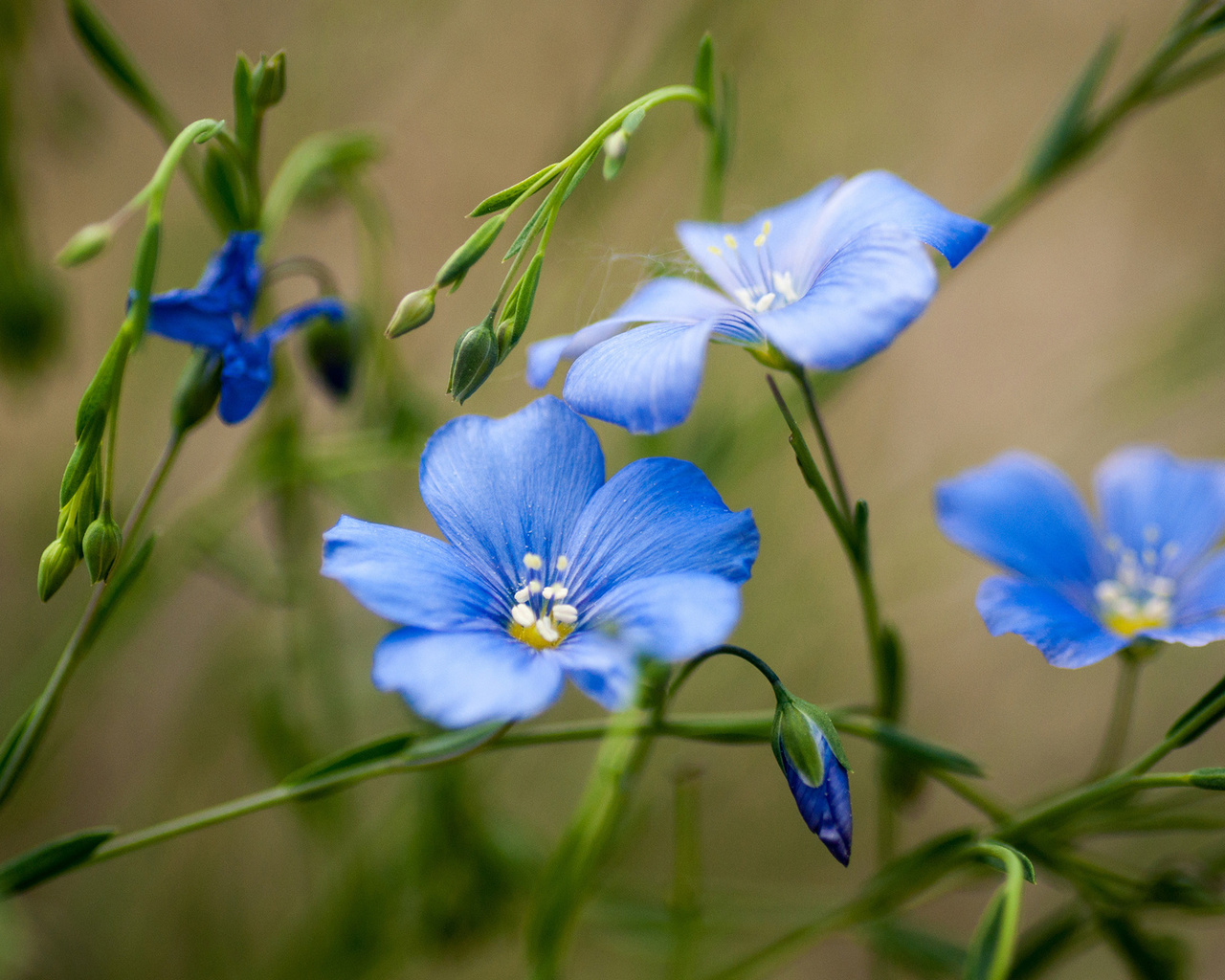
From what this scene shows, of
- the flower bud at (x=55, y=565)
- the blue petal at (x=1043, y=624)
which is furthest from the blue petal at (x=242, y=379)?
the blue petal at (x=1043, y=624)

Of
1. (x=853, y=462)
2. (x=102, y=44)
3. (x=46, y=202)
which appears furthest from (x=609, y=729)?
(x=46, y=202)

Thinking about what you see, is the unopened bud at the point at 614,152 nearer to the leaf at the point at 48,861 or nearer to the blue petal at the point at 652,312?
the blue petal at the point at 652,312

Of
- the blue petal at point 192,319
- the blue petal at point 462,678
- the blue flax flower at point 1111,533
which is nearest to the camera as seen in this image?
the blue petal at point 462,678

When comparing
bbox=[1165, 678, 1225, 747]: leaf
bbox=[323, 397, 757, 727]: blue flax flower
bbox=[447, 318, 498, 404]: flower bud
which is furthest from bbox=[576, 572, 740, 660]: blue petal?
bbox=[1165, 678, 1225, 747]: leaf

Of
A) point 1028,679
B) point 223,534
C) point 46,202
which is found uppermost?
point 46,202

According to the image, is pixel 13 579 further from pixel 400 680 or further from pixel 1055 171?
pixel 1055 171

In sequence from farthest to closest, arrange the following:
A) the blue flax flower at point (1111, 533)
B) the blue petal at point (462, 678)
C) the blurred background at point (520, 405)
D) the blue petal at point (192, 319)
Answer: the blurred background at point (520, 405), the blue flax flower at point (1111, 533), the blue petal at point (192, 319), the blue petal at point (462, 678)
